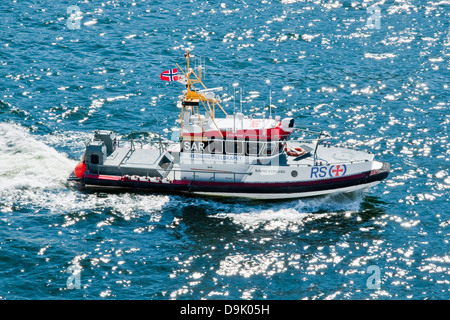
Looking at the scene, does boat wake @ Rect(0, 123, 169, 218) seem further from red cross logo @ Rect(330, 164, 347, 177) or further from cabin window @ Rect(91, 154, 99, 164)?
red cross logo @ Rect(330, 164, 347, 177)

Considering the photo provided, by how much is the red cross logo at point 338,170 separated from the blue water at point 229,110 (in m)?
1.81

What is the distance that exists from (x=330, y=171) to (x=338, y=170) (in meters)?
0.55

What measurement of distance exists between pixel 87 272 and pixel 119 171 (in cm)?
1041

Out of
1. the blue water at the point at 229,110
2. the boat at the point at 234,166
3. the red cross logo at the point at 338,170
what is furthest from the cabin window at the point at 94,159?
the red cross logo at the point at 338,170

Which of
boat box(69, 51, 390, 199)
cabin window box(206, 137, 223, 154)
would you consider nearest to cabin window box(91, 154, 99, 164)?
boat box(69, 51, 390, 199)

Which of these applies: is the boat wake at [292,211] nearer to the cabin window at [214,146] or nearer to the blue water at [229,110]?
the blue water at [229,110]

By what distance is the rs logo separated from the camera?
45.8 m

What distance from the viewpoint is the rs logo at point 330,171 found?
45.8 m

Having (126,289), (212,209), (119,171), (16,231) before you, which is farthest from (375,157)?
(16,231)

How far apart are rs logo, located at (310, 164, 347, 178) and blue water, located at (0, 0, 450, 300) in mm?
1864

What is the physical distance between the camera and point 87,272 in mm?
38625

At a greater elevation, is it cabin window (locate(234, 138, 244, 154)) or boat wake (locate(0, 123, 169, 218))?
cabin window (locate(234, 138, 244, 154))
